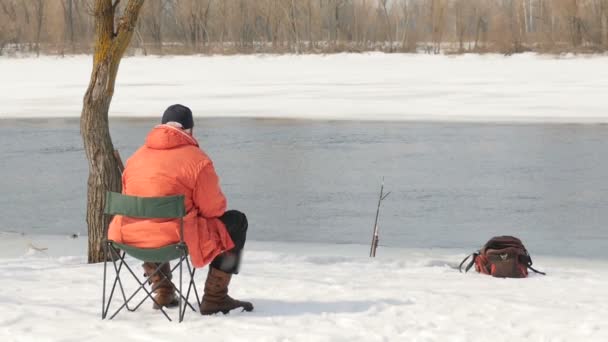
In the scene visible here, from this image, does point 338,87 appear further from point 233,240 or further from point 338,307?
point 233,240

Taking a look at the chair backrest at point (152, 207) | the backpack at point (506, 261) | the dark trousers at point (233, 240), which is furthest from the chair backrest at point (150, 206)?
the backpack at point (506, 261)

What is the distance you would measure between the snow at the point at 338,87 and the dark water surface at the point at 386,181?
2.89 m

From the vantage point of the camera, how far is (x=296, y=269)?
6793 mm

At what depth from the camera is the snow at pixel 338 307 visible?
4.69 meters

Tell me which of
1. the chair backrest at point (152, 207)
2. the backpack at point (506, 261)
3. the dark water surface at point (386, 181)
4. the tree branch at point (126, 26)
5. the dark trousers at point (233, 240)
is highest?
the tree branch at point (126, 26)

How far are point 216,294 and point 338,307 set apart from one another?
0.63m

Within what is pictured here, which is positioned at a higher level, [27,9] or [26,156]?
[27,9]

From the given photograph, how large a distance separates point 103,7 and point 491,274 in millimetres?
3253

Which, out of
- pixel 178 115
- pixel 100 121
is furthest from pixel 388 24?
pixel 178 115

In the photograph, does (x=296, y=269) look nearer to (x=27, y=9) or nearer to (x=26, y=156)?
(x=26, y=156)

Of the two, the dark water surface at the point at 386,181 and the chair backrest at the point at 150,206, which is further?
the dark water surface at the point at 386,181

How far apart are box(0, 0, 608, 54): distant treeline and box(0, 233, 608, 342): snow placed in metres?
33.5

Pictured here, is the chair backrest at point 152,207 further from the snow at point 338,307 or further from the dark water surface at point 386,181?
the dark water surface at point 386,181

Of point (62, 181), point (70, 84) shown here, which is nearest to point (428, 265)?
point (62, 181)
